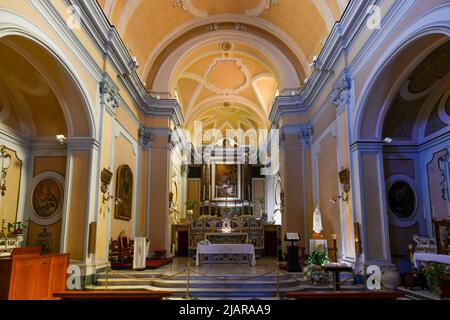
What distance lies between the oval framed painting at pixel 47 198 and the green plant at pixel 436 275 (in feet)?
24.8

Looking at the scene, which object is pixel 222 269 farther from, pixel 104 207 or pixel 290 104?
pixel 290 104

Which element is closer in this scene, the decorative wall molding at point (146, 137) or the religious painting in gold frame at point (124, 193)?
the religious painting in gold frame at point (124, 193)

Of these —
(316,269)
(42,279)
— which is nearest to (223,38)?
(316,269)

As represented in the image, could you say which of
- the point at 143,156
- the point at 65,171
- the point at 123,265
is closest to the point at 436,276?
the point at 123,265

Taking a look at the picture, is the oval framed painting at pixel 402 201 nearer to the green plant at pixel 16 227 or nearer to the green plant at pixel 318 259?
the green plant at pixel 318 259

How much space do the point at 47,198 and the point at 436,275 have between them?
26.2ft

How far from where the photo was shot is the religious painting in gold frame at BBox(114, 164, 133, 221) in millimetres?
9742

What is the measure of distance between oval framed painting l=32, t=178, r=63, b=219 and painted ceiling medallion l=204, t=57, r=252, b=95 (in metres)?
9.22

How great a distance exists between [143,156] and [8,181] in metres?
5.36

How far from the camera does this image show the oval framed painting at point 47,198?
7984 millimetres

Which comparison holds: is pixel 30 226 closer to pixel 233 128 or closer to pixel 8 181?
pixel 8 181

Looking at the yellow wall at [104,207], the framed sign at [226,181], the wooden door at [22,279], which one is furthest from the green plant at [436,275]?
the framed sign at [226,181]

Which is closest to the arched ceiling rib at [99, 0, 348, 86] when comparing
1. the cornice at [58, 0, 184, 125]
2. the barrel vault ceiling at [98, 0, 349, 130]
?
the barrel vault ceiling at [98, 0, 349, 130]

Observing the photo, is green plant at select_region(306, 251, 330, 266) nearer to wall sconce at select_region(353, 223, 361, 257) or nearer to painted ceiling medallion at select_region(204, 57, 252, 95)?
wall sconce at select_region(353, 223, 361, 257)
